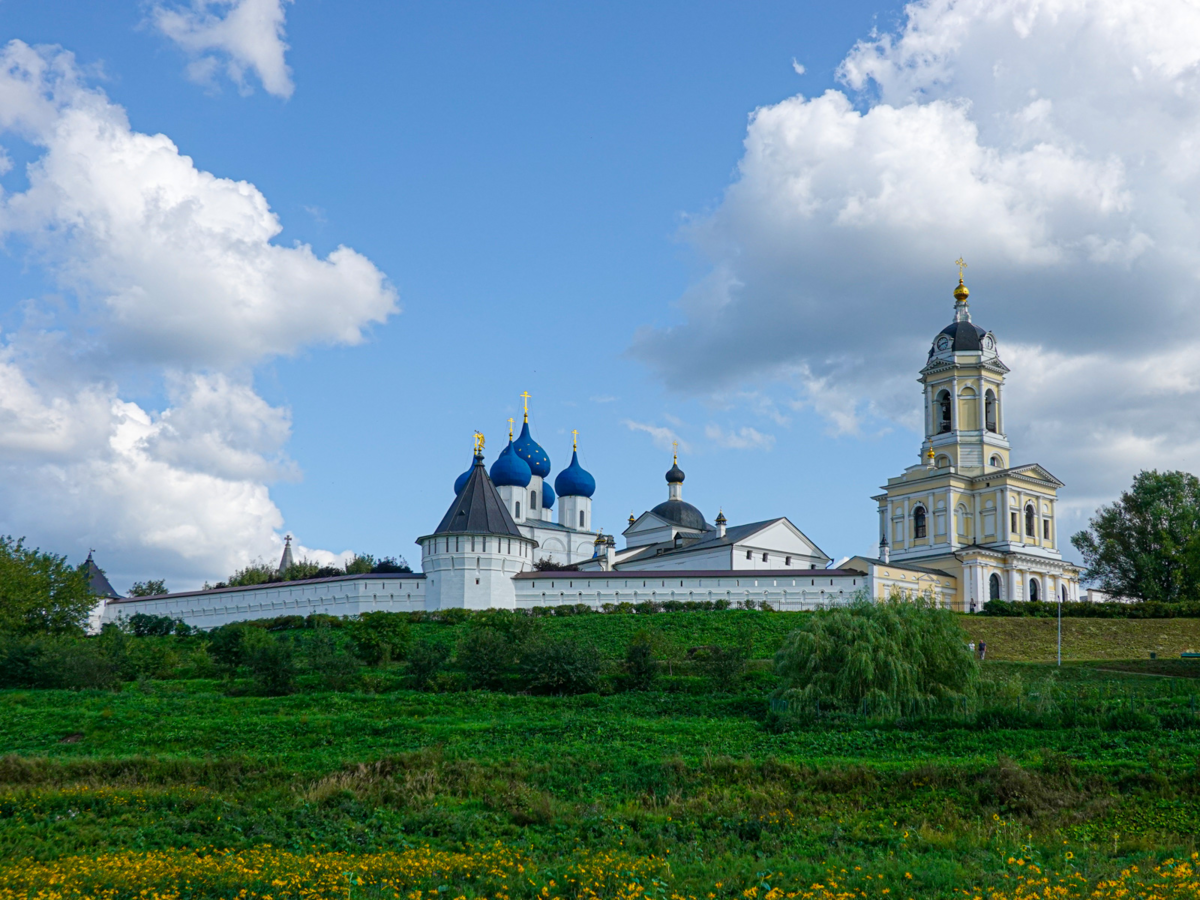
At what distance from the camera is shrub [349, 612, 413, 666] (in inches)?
1205

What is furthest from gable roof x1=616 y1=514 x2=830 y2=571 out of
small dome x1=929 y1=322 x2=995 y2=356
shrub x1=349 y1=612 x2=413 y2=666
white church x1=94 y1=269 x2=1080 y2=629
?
shrub x1=349 y1=612 x2=413 y2=666

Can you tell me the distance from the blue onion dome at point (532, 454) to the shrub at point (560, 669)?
39.5m

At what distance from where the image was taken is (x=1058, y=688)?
2202 cm

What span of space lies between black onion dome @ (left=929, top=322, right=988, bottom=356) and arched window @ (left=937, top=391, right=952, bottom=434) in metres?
2.05

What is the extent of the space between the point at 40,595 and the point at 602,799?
2627 centimetres

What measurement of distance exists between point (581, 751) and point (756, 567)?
29799 millimetres

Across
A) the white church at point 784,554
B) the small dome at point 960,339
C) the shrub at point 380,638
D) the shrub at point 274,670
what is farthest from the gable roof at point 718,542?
the shrub at point 274,670

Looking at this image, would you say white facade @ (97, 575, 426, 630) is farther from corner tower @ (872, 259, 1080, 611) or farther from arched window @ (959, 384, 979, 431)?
arched window @ (959, 384, 979, 431)

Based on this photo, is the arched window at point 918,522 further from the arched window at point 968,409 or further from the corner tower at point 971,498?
the arched window at point 968,409

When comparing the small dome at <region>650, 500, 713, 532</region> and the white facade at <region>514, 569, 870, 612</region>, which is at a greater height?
the small dome at <region>650, 500, 713, 532</region>

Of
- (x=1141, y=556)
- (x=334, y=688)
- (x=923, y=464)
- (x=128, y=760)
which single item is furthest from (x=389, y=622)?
(x=1141, y=556)

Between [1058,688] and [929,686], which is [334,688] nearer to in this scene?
[929,686]

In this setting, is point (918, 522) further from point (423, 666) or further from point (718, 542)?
point (423, 666)

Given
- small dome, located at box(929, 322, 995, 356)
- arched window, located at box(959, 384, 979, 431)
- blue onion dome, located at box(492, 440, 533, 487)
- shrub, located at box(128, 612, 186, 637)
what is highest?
small dome, located at box(929, 322, 995, 356)
